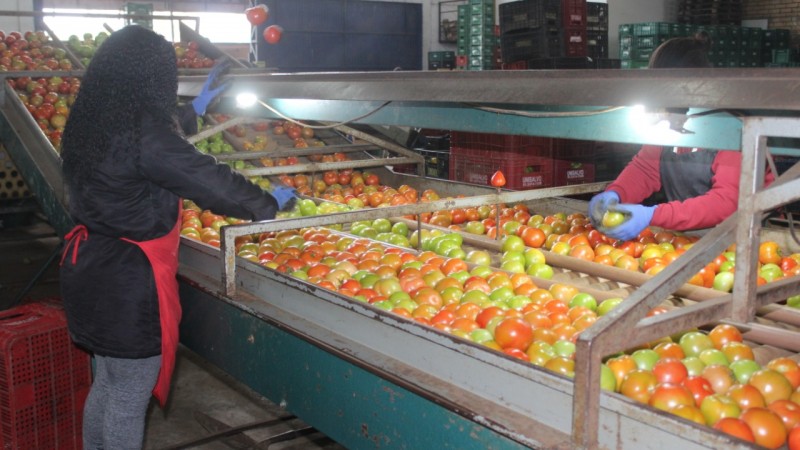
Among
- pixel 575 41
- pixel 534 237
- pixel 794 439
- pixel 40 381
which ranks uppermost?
pixel 575 41

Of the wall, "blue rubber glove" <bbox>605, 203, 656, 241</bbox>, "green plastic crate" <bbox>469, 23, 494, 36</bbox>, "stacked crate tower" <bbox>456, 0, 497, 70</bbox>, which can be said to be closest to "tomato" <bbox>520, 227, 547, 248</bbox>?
"blue rubber glove" <bbox>605, 203, 656, 241</bbox>

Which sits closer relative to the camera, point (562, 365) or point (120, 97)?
point (562, 365)

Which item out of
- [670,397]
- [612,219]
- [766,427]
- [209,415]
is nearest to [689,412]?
[670,397]

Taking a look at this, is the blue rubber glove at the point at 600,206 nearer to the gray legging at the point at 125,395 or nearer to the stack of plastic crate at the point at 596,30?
the gray legging at the point at 125,395

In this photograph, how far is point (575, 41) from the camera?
11797 millimetres

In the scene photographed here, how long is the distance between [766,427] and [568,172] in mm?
5705

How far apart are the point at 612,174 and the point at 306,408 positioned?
5.89 meters

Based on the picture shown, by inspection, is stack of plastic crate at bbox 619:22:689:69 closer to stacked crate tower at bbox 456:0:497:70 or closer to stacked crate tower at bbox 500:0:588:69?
stacked crate tower at bbox 500:0:588:69

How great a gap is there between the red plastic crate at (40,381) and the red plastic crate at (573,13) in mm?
9400

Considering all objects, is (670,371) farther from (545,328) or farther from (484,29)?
(484,29)

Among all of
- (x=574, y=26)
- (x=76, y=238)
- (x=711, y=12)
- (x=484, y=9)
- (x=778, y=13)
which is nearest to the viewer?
(x=76, y=238)

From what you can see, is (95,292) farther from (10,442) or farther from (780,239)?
(780,239)

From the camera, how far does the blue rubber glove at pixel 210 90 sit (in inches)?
148

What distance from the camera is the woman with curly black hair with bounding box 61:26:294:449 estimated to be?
2.69m
